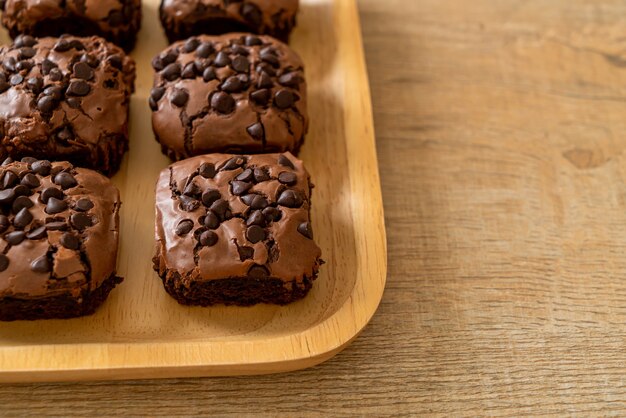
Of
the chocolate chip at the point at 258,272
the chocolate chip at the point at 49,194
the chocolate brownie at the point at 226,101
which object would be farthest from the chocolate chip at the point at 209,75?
the chocolate chip at the point at 258,272

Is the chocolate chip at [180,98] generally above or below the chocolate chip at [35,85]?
below

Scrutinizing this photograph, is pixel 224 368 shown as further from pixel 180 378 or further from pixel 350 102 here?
pixel 350 102

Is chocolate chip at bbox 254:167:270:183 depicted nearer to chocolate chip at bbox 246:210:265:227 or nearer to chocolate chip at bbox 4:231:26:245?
chocolate chip at bbox 246:210:265:227

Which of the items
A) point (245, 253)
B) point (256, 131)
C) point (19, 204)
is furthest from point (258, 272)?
point (19, 204)

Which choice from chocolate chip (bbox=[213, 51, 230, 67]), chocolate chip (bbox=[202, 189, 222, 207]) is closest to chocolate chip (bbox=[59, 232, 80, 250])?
chocolate chip (bbox=[202, 189, 222, 207])

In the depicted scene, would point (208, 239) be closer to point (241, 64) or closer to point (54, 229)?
point (54, 229)

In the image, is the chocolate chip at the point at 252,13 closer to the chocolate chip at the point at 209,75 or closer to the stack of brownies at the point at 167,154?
the stack of brownies at the point at 167,154

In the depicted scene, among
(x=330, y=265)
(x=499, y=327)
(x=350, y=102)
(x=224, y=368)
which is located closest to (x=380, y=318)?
(x=330, y=265)
